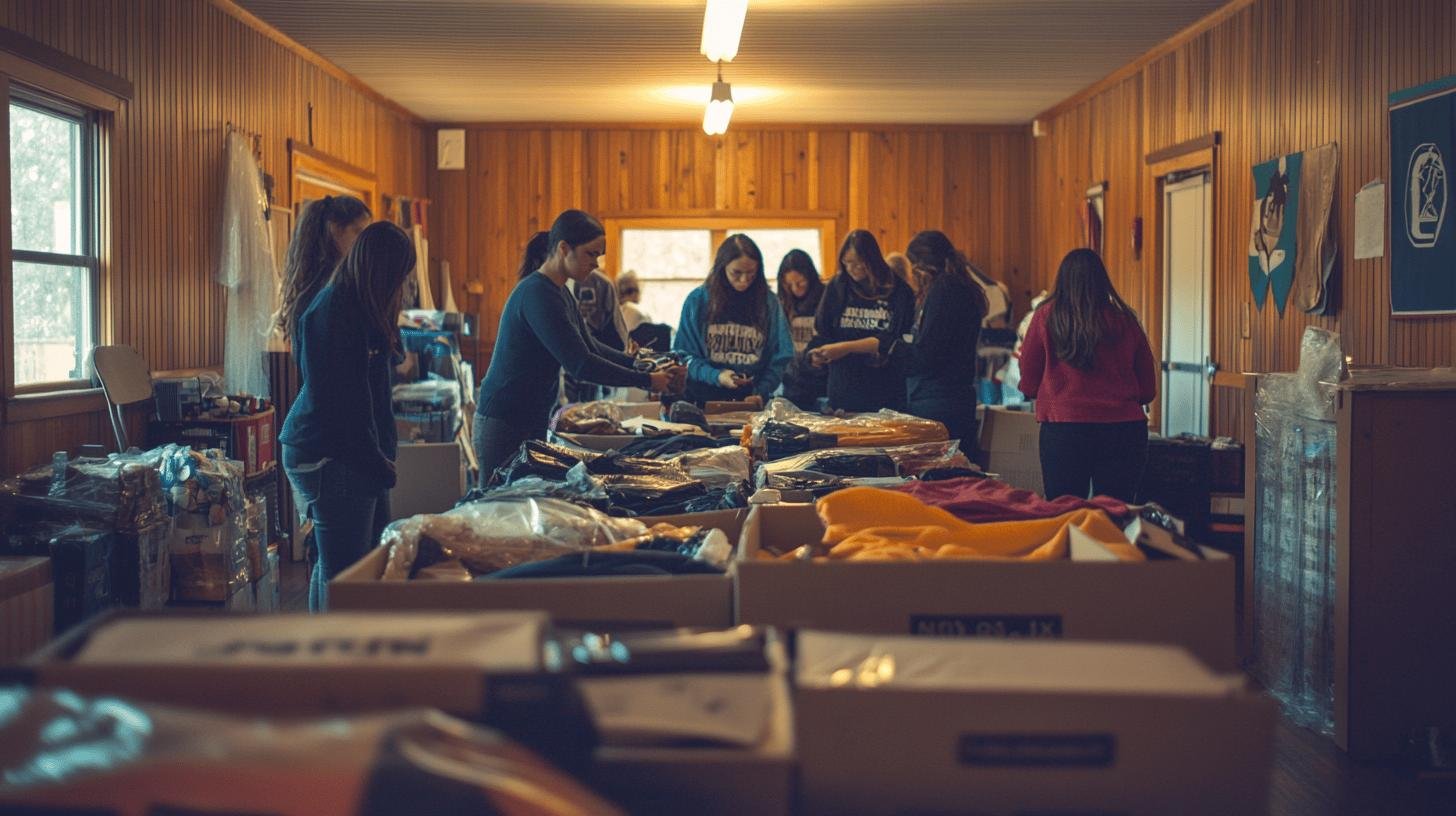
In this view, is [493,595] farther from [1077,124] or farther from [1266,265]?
[1077,124]

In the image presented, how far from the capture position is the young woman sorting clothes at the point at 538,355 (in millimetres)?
3879

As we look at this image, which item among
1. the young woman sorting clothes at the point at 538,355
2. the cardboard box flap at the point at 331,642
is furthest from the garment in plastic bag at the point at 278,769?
the young woman sorting clothes at the point at 538,355

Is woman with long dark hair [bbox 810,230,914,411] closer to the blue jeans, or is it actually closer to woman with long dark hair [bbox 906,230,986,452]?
woman with long dark hair [bbox 906,230,986,452]

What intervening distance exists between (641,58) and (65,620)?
5.28 meters

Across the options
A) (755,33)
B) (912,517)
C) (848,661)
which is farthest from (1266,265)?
(848,661)

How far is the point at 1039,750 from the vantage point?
3.70 ft

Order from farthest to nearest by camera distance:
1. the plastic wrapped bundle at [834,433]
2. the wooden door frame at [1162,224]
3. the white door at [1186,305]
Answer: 1. the white door at [1186,305]
2. the wooden door frame at [1162,224]
3. the plastic wrapped bundle at [834,433]

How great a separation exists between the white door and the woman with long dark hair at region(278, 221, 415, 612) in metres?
5.04

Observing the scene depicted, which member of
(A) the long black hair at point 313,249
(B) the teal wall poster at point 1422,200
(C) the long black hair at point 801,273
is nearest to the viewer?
(A) the long black hair at point 313,249

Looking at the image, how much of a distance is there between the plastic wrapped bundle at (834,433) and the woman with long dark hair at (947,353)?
121 centimetres

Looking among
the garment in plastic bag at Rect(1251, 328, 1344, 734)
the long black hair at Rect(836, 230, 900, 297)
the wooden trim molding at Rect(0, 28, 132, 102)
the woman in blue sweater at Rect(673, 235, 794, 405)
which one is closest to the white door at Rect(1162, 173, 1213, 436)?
the long black hair at Rect(836, 230, 900, 297)

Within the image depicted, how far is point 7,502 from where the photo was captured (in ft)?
13.1

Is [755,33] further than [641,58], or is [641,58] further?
[641,58]

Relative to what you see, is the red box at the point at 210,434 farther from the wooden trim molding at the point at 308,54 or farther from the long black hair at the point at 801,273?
the long black hair at the point at 801,273
